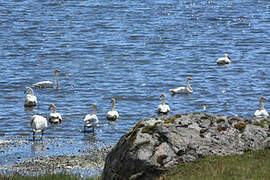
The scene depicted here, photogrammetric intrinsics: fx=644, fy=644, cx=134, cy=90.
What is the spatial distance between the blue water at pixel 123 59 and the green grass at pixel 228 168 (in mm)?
10415

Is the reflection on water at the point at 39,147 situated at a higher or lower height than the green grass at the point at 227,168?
lower

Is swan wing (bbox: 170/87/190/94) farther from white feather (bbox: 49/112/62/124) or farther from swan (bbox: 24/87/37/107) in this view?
white feather (bbox: 49/112/62/124)

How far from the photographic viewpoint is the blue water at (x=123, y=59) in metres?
30.5

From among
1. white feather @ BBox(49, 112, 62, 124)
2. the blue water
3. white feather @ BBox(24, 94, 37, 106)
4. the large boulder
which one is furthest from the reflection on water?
the large boulder

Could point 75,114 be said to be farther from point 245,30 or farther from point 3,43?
point 245,30

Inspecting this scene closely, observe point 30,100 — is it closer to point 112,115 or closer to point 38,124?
point 112,115

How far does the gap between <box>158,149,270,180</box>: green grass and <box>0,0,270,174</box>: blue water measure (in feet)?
34.2

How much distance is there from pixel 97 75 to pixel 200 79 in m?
6.49

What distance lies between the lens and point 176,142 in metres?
12.8

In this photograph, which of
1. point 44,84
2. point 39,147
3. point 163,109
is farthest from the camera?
point 44,84

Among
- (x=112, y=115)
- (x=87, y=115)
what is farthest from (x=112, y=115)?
(x=87, y=115)

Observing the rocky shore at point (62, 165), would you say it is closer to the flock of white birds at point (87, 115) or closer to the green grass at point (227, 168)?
the flock of white birds at point (87, 115)

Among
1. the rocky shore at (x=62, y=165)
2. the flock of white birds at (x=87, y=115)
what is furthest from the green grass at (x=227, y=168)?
the flock of white birds at (x=87, y=115)

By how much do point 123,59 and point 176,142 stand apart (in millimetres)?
33181
